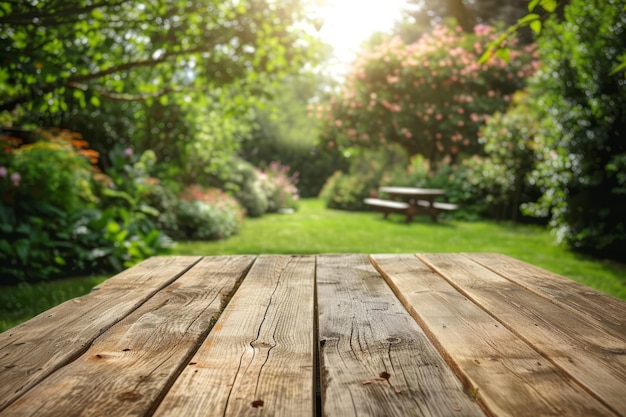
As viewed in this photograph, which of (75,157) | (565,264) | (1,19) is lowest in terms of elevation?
(565,264)

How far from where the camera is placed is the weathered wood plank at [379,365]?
0.91m

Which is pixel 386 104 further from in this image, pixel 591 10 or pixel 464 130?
pixel 591 10

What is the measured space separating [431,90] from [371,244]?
8.38 m

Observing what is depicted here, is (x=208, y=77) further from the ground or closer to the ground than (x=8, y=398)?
further from the ground

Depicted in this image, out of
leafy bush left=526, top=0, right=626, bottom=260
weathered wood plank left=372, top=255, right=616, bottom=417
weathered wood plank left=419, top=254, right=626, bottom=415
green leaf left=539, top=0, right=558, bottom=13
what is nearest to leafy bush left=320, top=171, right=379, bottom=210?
leafy bush left=526, top=0, right=626, bottom=260

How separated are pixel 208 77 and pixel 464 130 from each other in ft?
30.9

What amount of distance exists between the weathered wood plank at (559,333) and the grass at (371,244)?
127 inches

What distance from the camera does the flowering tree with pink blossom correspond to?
1419 cm

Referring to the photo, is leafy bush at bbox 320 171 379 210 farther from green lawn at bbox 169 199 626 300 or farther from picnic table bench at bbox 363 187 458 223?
green lawn at bbox 169 199 626 300

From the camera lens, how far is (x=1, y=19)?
3418mm

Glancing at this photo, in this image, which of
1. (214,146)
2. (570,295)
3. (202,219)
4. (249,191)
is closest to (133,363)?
(570,295)

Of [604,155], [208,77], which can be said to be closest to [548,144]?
[604,155]

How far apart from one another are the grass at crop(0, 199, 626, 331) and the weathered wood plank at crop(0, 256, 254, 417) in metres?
2.62

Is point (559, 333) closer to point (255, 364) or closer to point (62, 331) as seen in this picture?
point (255, 364)
